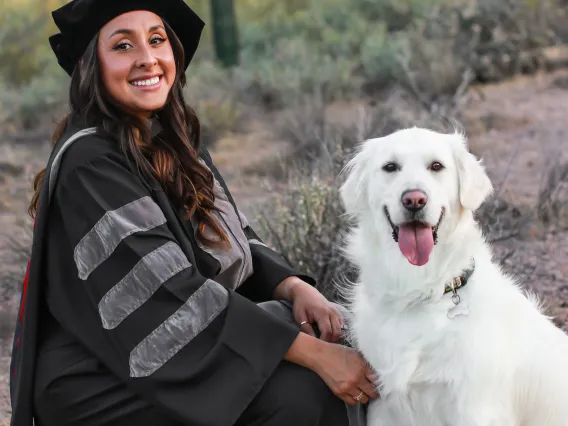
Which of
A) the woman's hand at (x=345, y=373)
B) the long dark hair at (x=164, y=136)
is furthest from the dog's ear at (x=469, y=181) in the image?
the long dark hair at (x=164, y=136)

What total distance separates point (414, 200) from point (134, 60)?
1.14 m

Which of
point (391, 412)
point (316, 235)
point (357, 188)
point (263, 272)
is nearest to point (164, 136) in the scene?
point (263, 272)

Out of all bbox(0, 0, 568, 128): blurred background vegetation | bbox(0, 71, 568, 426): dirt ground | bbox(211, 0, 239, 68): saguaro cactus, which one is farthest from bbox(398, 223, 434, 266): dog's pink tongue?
bbox(211, 0, 239, 68): saguaro cactus

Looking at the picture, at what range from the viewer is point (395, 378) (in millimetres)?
2836

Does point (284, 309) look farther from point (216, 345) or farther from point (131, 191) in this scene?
point (131, 191)

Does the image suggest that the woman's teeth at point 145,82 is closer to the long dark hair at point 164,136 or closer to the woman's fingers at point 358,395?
the long dark hair at point 164,136

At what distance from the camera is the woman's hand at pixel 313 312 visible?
3283mm

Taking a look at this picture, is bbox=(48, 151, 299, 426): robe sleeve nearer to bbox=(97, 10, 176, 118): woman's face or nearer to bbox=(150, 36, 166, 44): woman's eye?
bbox=(97, 10, 176, 118): woman's face

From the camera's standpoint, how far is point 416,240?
8.96ft

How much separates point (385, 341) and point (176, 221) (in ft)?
2.71

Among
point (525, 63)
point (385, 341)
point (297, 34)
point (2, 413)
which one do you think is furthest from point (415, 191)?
point (297, 34)

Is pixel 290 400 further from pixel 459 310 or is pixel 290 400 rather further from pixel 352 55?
pixel 352 55

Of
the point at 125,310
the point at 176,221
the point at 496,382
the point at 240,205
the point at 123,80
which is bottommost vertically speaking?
the point at 240,205

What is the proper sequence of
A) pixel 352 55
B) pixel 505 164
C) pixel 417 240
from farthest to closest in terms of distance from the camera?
pixel 352 55 < pixel 505 164 < pixel 417 240
